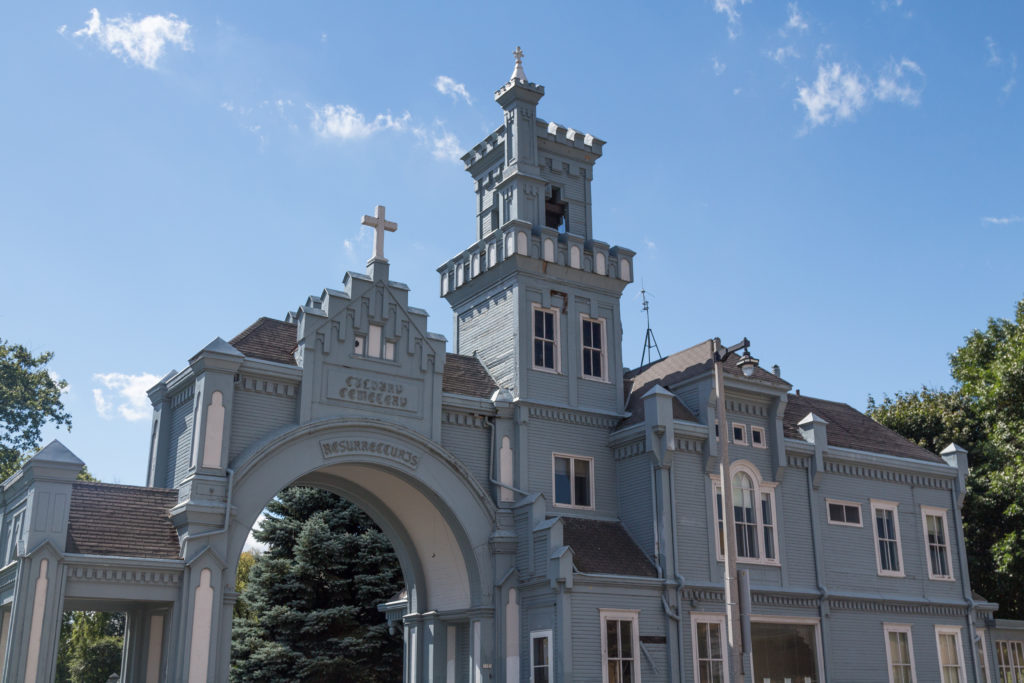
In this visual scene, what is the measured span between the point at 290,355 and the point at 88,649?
38.1 meters

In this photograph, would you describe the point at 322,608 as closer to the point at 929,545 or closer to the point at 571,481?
the point at 571,481

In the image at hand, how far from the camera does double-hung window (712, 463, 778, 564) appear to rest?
98.1 feet

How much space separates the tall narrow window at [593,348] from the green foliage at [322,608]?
1319cm

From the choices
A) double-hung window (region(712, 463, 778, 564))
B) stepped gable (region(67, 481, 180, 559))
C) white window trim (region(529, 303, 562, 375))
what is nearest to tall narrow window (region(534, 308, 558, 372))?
white window trim (region(529, 303, 562, 375))

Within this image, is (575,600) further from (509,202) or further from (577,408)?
(509,202)

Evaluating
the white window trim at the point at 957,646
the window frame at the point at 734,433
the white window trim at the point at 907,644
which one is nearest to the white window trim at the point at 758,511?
the window frame at the point at 734,433

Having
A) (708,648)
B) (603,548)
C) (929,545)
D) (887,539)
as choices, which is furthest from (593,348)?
(929,545)

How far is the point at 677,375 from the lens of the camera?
31797 millimetres

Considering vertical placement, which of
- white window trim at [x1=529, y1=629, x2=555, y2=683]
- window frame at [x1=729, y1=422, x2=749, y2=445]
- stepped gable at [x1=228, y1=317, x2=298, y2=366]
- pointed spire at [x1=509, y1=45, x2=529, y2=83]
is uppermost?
pointed spire at [x1=509, y1=45, x2=529, y2=83]

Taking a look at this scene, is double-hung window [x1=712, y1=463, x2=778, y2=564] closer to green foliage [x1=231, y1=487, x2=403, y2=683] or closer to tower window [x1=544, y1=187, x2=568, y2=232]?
tower window [x1=544, y1=187, x2=568, y2=232]

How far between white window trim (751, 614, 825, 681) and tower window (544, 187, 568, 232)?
44.9ft

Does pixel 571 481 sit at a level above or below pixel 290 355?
below

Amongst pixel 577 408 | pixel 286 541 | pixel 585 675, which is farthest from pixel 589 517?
pixel 286 541

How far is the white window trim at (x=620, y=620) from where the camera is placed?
85.7 ft
